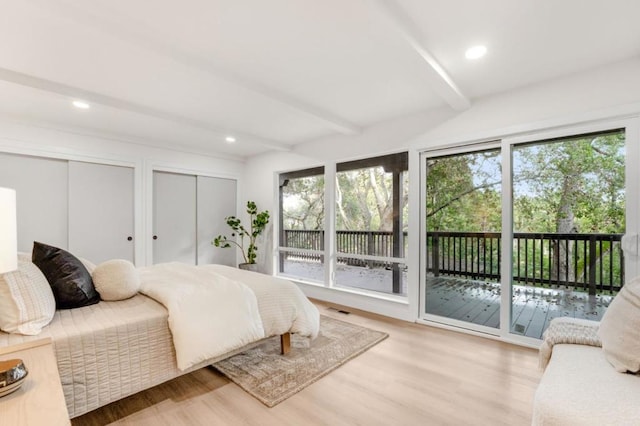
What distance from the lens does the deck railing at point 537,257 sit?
7.92 feet

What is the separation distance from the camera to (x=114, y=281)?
2.01 metres

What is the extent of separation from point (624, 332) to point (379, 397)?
52.0 inches

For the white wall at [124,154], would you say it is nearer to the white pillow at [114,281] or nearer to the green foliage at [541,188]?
the white pillow at [114,281]

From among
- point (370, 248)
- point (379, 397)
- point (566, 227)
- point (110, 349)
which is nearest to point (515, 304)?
point (566, 227)

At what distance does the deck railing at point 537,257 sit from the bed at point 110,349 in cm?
230

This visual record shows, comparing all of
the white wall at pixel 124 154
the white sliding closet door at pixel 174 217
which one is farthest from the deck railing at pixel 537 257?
the white wall at pixel 124 154

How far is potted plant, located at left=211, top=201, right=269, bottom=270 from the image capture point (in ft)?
16.5

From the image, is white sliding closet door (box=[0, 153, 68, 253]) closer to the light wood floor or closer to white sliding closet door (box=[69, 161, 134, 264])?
white sliding closet door (box=[69, 161, 134, 264])

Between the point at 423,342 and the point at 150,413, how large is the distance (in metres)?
2.22

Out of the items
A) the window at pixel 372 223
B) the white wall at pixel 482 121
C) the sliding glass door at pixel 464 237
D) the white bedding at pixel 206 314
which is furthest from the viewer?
the window at pixel 372 223

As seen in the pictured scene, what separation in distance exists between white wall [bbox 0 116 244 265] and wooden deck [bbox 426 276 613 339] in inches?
151

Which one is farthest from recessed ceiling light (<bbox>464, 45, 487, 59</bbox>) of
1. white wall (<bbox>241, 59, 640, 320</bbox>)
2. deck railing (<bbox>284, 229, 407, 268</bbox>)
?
deck railing (<bbox>284, 229, 407, 268</bbox>)

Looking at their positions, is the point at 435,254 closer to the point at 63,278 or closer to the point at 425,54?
the point at 425,54

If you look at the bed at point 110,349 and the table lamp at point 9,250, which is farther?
the bed at point 110,349
